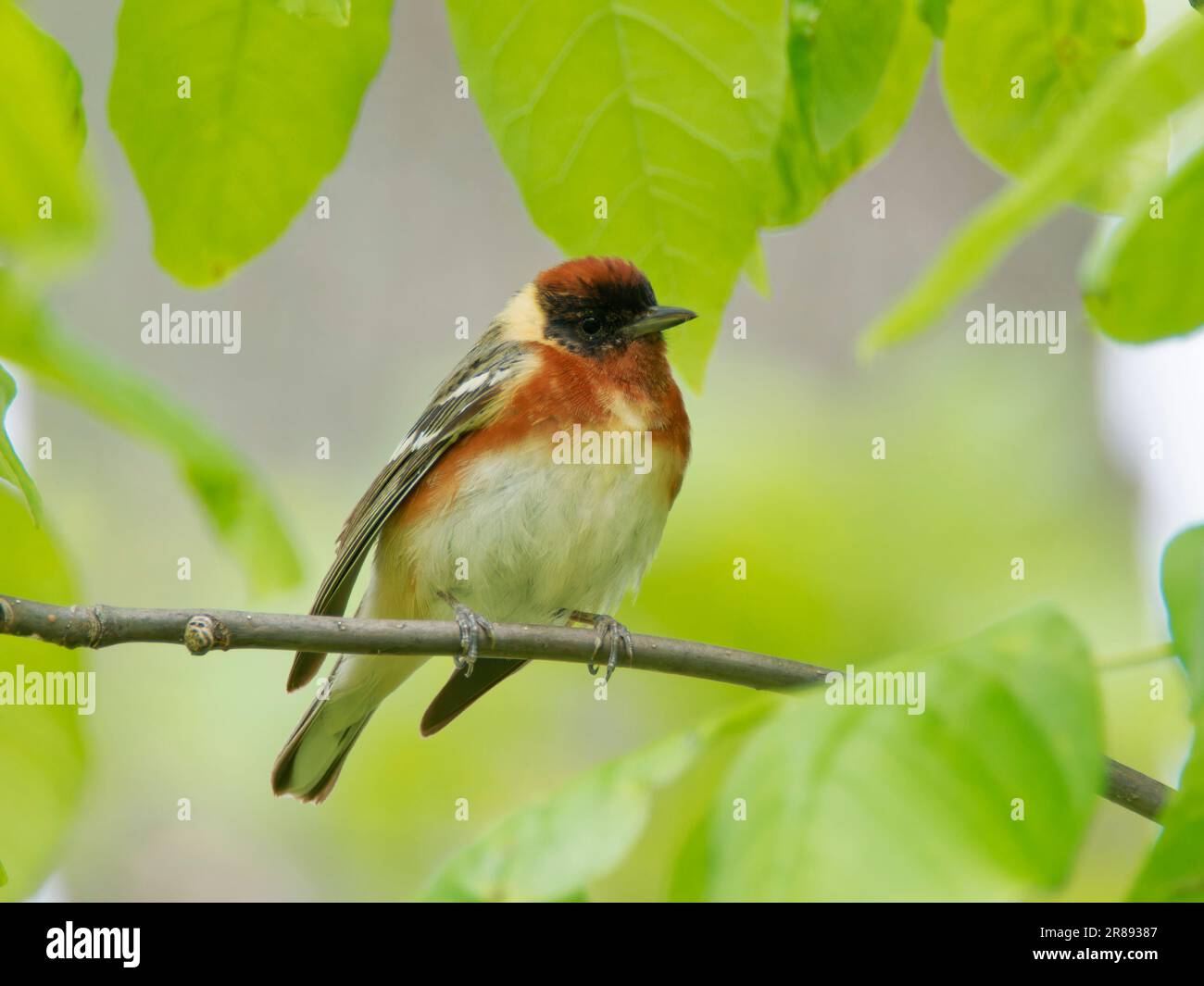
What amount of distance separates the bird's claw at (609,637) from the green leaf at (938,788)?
1.44 meters

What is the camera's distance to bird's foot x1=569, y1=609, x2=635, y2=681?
2716mm

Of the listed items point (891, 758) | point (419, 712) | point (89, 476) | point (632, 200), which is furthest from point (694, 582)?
point (89, 476)

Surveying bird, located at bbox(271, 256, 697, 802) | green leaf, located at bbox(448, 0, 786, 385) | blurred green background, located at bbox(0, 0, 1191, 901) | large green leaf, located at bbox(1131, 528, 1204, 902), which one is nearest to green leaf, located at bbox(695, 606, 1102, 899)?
large green leaf, located at bbox(1131, 528, 1204, 902)

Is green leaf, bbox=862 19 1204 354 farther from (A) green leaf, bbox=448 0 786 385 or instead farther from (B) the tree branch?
(B) the tree branch

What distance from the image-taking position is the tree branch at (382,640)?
6.12ft

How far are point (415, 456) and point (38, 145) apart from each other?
304cm

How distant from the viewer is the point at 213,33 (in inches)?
62.8

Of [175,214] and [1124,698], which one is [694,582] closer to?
[1124,698]

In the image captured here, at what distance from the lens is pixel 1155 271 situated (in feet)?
4.37

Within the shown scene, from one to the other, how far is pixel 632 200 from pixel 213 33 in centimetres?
55

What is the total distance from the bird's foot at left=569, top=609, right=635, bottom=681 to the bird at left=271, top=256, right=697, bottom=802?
0.01m

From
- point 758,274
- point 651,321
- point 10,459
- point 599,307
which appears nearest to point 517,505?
point 651,321

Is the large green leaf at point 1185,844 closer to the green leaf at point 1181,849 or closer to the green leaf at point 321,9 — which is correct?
the green leaf at point 1181,849

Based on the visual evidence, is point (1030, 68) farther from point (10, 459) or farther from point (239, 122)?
point (10, 459)
